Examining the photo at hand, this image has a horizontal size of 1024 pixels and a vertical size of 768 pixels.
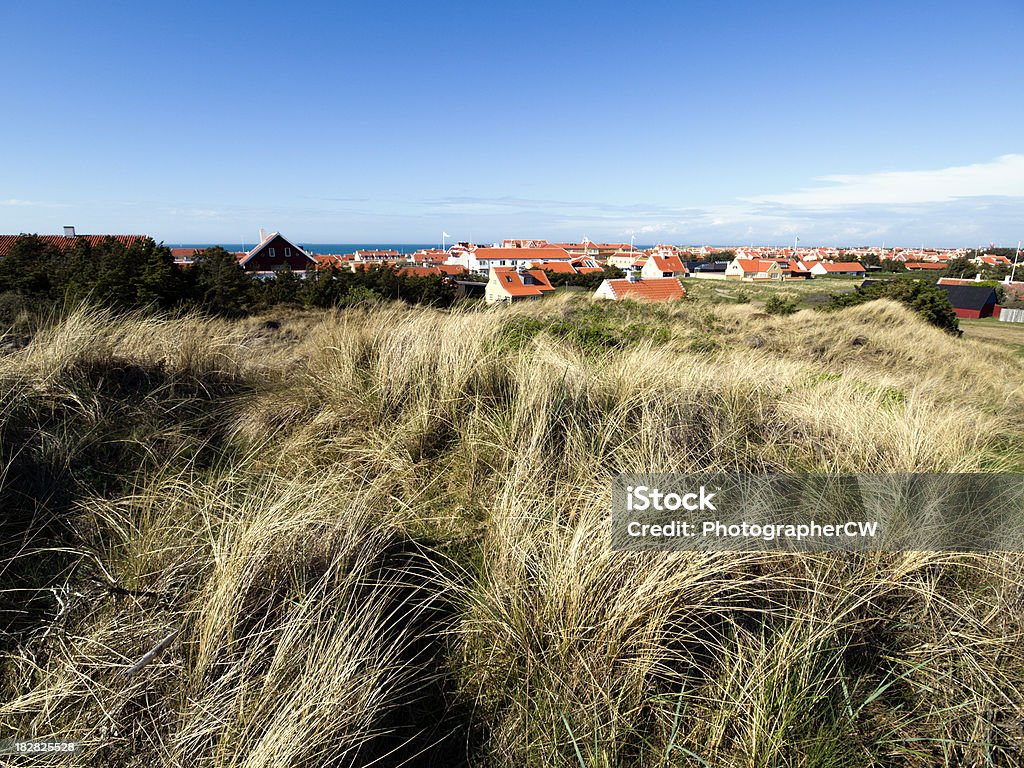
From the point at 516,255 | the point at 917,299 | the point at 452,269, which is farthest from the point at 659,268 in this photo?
the point at 917,299

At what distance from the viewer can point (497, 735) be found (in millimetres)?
1423

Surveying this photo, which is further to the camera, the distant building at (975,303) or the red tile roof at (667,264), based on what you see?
the red tile roof at (667,264)

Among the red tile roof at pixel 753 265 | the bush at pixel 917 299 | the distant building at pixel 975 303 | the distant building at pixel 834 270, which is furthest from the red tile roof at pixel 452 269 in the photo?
the distant building at pixel 834 270

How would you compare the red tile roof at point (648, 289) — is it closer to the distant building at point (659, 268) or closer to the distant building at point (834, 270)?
the distant building at point (659, 268)

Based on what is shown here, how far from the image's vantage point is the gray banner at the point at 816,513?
1.93 metres

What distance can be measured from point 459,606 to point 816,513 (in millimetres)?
1630

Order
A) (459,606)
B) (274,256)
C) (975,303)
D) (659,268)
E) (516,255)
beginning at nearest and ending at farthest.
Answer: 1. (459,606)
2. (975,303)
3. (274,256)
4. (659,268)
5. (516,255)

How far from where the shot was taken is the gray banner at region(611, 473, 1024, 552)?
75.9 inches

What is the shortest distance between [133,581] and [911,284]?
2271 centimetres

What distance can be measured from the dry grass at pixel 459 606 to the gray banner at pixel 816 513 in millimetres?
90

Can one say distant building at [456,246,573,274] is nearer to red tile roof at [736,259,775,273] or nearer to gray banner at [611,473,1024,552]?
red tile roof at [736,259,775,273]

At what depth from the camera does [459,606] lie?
181cm

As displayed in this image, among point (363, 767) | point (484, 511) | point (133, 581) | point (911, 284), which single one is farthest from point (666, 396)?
point (911, 284)

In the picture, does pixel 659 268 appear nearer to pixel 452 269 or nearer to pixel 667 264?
pixel 667 264
